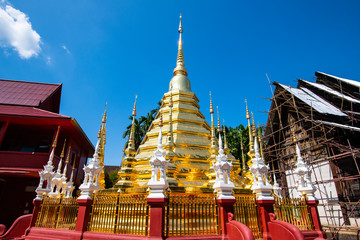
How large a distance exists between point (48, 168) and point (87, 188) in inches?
139

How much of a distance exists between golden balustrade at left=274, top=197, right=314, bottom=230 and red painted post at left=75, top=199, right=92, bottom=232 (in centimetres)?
640

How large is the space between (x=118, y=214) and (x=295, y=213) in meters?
6.02

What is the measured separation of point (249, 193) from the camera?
8.09 meters

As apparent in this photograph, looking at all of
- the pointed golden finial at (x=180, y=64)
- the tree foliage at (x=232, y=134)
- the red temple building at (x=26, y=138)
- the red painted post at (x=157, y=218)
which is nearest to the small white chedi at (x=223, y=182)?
the red painted post at (x=157, y=218)

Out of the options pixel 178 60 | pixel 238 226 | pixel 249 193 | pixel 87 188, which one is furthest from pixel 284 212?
pixel 178 60

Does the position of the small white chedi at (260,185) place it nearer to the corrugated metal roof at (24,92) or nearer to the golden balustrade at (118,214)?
the golden balustrade at (118,214)

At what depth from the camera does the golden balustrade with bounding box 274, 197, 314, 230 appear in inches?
298

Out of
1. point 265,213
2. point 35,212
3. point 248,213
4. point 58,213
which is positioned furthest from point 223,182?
point 35,212

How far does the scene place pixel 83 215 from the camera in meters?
6.84

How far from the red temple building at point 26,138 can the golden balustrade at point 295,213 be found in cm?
1365

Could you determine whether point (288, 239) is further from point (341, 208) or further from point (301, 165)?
point (341, 208)

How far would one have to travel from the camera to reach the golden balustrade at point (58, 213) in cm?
773

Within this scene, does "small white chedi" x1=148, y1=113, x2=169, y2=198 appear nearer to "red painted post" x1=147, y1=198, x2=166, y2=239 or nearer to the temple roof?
"red painted post" x1=147, y1=198, x2=166, y2=239

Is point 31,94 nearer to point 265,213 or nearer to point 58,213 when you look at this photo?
point 58,213
